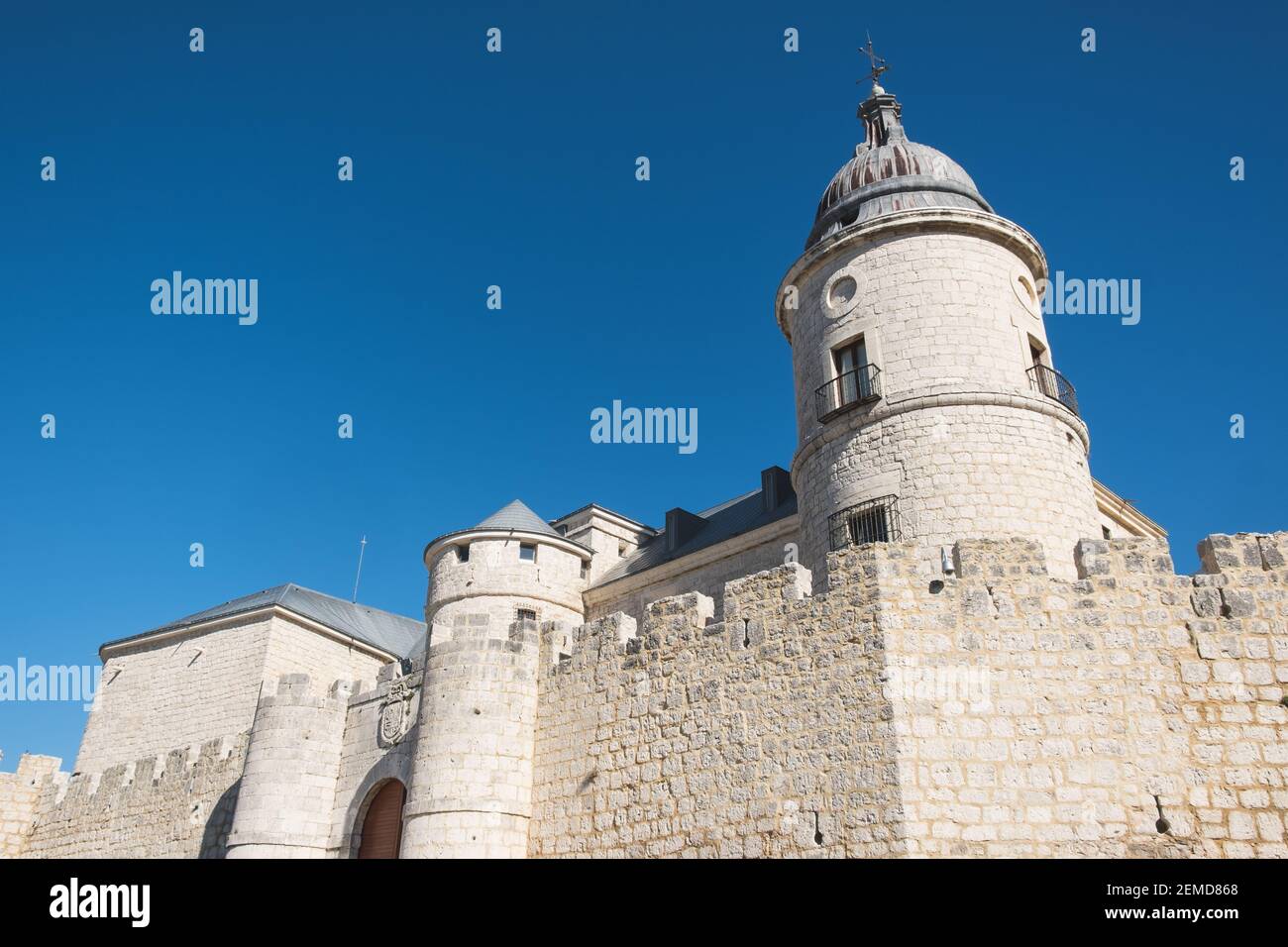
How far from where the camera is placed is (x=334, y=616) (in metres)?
37.3

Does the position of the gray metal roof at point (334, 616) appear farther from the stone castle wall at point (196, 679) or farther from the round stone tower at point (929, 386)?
the round stone tower at point (929, 386)

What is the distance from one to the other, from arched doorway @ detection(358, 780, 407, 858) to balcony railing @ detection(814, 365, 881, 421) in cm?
991

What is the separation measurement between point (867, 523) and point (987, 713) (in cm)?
562

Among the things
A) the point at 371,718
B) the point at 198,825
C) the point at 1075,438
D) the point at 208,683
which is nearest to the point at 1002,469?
the point at 1075,438

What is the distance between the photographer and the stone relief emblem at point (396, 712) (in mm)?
17156

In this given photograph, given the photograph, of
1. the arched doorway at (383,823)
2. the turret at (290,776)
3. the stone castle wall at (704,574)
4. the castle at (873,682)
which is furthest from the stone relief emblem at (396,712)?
the stone castle wall at (704,574)

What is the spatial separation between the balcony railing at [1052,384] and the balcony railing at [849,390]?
272cm

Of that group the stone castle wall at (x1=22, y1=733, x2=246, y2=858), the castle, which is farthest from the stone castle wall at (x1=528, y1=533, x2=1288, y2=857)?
the stone castle wall at (x1=22, y1=733, x2=246, y2=858)

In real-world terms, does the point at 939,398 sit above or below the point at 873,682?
above

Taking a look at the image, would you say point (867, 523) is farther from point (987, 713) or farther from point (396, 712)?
point (396, 712)

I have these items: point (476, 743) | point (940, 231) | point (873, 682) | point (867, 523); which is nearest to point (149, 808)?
point (476, 743)

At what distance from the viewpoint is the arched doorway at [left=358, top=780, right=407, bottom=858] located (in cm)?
1669

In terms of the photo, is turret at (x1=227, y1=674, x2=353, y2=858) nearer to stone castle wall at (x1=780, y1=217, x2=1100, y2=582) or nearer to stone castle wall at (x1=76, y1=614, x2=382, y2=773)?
stone castle wall at (x1=780, y1=217, x2=1100, y2=582)
